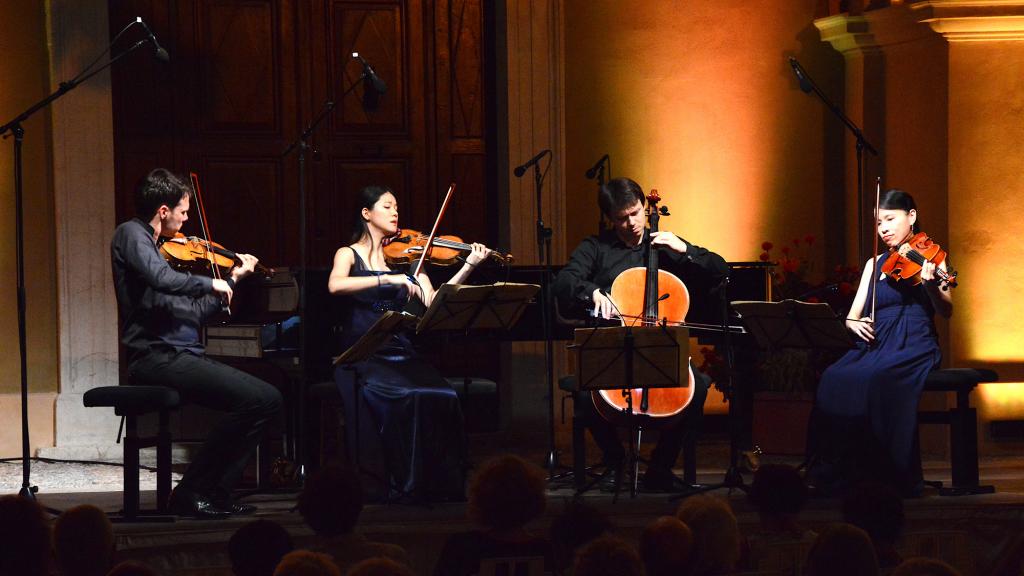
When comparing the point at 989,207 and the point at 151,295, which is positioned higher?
the point at 989,207

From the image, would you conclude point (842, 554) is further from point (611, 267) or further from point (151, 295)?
point (151, 295)

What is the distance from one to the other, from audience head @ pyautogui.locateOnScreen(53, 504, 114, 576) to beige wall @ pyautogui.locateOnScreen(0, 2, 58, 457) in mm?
4288

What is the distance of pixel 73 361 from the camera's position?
292 inches

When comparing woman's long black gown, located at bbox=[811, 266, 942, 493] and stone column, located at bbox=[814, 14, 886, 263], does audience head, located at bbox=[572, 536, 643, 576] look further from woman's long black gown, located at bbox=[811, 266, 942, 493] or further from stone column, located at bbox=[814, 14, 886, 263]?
→ stone column, located at bbox=[814, 14, 886, 263]

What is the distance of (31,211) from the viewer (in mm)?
7484

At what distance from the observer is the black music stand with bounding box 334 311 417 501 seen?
219 inches

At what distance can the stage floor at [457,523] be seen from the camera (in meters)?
5.13

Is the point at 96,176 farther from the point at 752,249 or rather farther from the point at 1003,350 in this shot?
the point at 1003,350

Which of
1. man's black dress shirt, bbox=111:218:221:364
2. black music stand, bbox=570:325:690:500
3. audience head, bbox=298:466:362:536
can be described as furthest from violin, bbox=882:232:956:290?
audience head, bbox=298:466:362:536

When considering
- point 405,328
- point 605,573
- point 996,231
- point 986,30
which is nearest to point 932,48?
point 986,30

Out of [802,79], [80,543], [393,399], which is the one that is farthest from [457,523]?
[802,79]

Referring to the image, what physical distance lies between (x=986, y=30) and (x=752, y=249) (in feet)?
5.99

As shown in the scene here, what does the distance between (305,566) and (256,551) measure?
495 millimetres

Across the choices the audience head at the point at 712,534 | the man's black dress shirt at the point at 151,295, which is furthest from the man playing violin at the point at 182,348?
the audience head at the point at 712,534
